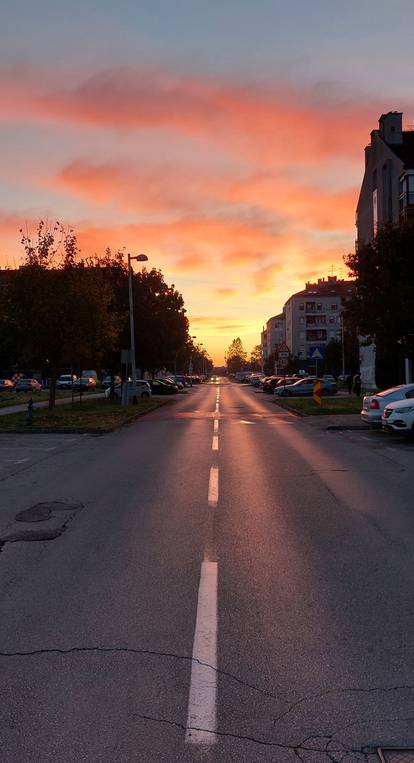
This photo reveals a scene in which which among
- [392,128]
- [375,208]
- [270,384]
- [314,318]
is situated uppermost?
[392,128]

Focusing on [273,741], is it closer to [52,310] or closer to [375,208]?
[52,310]

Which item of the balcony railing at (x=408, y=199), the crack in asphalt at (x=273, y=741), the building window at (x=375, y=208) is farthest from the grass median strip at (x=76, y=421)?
the building window at (x=375, y=208)

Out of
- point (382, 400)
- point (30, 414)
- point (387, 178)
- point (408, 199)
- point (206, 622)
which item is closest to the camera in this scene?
point (206, 622)

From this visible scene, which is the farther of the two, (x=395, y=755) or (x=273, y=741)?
(x=273, y=741)

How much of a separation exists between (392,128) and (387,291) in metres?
28.7

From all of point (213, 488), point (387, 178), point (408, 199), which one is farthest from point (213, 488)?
point (387, 178)

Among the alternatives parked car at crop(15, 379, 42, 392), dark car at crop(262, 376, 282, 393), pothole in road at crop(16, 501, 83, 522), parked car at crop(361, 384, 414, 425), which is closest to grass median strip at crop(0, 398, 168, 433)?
parked car at crop(361, 384, 414, 425)

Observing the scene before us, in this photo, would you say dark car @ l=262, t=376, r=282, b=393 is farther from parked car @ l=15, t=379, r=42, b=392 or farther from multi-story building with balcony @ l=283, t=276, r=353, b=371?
multi-story building with balcony @ l=283, t=276, r=353, b=371

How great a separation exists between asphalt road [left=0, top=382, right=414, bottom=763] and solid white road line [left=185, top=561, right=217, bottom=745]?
1 centimetres

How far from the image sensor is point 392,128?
4781cm

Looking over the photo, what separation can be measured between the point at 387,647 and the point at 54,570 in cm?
299

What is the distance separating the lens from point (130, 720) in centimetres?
316

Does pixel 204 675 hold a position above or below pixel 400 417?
below

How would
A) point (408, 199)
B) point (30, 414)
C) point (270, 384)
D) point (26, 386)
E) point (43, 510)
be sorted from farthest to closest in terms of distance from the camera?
point (26, 386) → point (270, 384) → point (408, 199) → point (30, 414) → point (43, 510)
